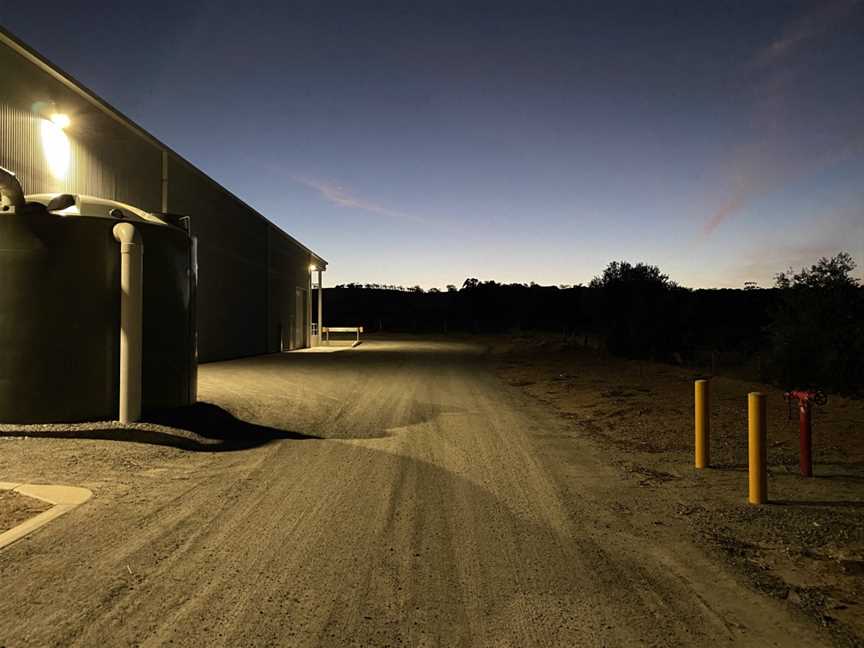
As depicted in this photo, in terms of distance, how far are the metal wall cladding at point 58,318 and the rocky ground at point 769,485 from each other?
7.70m

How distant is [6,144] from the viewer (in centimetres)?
1135

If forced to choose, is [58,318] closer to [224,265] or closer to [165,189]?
[165,189]

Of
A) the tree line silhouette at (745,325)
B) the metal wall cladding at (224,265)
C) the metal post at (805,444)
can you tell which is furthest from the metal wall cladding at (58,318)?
the tree line silhouette at (745,325)

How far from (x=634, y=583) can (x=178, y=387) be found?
343 inches

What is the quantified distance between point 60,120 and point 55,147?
1.87 ft

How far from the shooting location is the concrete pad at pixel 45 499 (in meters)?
5.14

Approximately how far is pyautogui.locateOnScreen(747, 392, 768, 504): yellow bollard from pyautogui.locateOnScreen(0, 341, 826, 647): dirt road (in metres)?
1.08

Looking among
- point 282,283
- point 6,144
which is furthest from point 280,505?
point 282,283

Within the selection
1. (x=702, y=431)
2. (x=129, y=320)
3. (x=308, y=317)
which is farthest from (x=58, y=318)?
(x=308, y=317)

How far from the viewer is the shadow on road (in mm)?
8859

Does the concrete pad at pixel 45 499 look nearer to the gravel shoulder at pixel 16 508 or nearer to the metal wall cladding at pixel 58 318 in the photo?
the gravel shoulder at pixel 16 508

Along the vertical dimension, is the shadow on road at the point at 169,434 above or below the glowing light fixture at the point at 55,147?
below

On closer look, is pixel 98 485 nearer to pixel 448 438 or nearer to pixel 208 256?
pixel 448 438

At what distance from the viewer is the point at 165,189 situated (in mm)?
19391
